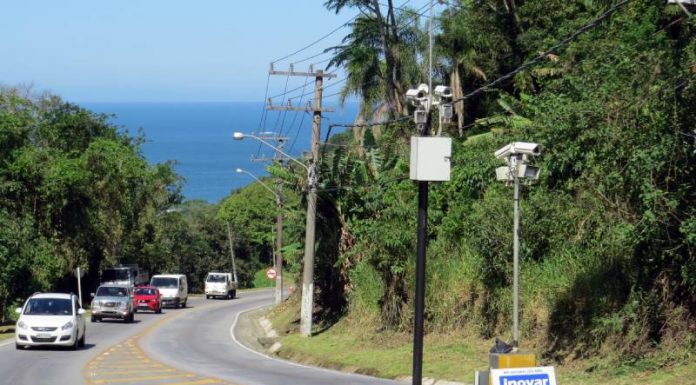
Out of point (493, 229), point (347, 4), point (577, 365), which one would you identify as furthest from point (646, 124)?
point (347, 4)

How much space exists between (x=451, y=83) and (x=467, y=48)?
193 cm

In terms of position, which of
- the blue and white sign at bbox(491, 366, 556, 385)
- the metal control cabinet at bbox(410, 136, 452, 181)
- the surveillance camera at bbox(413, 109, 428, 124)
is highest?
the surveillance camera at bbox(413, 109, 428, 124)

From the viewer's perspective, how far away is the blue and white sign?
438 inches

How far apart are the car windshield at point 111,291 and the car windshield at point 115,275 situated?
17.5 m

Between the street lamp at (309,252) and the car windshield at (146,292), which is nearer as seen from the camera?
the street lamp at (309,252)

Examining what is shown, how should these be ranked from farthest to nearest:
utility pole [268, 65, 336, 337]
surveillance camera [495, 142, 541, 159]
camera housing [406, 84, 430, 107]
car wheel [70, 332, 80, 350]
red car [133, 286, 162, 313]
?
red car [133, 286, 162, 313], utility pole [268, 65, 336, 337], car wheel [70, 332, 80, 350], surveillance camera [495, 142, 541, 159], camera housing [406, 84, 430, 107]

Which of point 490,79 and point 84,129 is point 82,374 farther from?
point 84,129

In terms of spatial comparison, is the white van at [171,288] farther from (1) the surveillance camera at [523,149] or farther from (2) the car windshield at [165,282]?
(1) the surveillance camera at [523,149]

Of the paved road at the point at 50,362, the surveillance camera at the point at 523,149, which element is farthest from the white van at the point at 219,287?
the surveillance camera at the point at 523,149

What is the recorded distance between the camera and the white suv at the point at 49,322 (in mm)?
29125

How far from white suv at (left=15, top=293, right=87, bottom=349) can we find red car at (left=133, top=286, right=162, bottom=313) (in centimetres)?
2465

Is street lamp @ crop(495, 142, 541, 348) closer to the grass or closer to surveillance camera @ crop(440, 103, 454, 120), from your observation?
the grass

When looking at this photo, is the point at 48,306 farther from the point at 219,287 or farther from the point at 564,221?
the point at 219,287

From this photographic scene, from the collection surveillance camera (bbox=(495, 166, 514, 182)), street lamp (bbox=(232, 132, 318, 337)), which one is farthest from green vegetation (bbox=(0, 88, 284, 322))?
surveillance camera (bbox=(495, 166, 514, 182))
